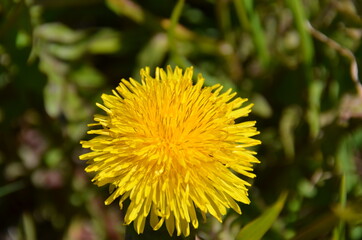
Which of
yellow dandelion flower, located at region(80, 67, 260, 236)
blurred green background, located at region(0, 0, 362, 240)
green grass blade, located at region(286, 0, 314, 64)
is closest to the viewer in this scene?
yellow dandelion flower, located at region(80, 67, 260, 236)

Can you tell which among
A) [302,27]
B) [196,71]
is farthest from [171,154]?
[302,27]

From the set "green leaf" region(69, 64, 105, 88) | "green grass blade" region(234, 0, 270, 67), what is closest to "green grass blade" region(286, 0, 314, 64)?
"green grass blade" region(234, 0, 270, 67)

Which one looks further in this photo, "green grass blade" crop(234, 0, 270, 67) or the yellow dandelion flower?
"green grass blade" crop(234, 0, 270, 67)

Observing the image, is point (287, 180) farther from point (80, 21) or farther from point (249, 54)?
point (80, 21)

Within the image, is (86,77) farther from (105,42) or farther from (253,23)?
(253,23)

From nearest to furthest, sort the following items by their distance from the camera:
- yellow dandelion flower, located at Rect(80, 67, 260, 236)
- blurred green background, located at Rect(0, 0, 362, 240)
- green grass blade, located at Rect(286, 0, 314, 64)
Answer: yellow dandelion flower, located at Rect(80, 67, 260, 236)
green grass blade, located at Rect(286, 0, 314, 64)
blurred green background, located at Rect(0, 0, 362, 240)

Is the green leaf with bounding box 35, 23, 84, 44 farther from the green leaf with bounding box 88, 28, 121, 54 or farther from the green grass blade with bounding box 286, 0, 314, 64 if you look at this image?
the green grass blade with bounding box 286, 0, 314, 64

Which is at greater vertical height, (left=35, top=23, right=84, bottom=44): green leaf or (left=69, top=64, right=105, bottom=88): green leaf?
(left=35, top=23, right=84, bottom=44): green leaf

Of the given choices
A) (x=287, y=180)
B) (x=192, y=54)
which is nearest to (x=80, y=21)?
(x=192, y=54)

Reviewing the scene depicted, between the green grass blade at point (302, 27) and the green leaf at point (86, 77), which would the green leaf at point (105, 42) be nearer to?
the green leaf at point (86, 77)
